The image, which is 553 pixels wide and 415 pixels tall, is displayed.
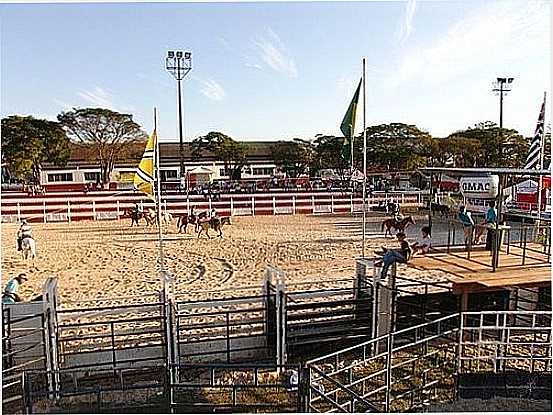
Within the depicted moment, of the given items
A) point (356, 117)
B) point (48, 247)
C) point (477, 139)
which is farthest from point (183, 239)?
point (477, 139)

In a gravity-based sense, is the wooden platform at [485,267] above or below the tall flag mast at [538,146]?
below

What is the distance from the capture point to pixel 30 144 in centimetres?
1402

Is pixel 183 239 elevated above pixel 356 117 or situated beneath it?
situated beneath

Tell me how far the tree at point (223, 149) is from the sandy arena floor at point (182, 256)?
1224 cm

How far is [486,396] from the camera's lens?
7.44 feet

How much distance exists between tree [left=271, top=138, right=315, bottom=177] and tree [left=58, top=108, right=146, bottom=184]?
529 cm

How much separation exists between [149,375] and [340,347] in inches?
39.0

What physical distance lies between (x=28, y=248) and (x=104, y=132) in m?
14.7

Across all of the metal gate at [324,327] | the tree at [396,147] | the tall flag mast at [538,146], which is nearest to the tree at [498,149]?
the tree at [396,147]

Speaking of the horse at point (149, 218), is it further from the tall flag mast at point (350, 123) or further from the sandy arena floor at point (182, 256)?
the tall flag mast at point (350, 123)

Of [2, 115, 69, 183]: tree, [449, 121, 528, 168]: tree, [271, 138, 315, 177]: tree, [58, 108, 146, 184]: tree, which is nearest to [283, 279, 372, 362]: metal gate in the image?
[2, 115, 69, 183]: tree

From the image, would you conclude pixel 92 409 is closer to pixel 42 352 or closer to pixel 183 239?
pixel 42 352

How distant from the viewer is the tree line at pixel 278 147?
14289mm

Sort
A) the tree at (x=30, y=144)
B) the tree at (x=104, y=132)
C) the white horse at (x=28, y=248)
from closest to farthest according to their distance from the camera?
the white horse at (x=28, y=248) → the tree at (x=30, y=144) → the tree at (x=104, y=132)
